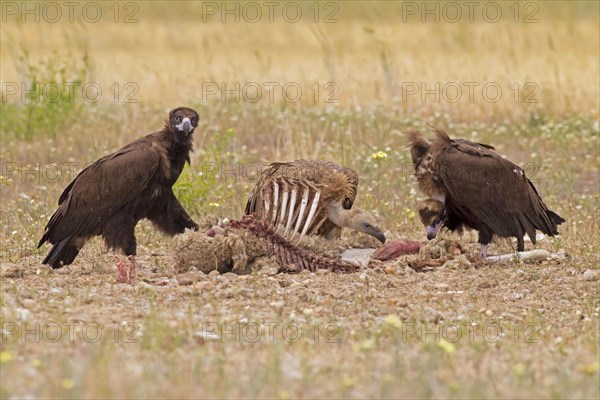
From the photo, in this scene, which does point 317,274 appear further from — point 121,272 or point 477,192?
point 477,192

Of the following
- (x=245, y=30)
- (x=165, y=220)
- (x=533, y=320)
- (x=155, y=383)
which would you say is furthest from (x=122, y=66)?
(x=155, y=383)

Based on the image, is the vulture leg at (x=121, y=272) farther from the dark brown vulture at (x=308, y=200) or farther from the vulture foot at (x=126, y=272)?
the dark brown vulture at (x=308, y=200)

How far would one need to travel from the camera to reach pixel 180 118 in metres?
9.84

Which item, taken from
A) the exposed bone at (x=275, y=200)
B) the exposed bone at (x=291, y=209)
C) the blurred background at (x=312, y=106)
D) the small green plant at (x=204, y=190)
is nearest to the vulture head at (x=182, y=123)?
the exposed bone at (x=275, y=200)

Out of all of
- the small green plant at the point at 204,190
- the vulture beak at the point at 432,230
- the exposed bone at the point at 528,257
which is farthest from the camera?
the small green plant at the point at 204,190

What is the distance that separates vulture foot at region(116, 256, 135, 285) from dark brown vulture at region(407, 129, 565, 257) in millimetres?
2491

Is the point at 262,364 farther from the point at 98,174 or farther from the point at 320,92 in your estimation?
the point at 320,92

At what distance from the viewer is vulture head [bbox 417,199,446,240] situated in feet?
34.0

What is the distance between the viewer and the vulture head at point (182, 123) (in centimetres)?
979

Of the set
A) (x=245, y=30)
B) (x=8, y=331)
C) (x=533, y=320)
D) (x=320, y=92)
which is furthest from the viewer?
(x=245, y=30)

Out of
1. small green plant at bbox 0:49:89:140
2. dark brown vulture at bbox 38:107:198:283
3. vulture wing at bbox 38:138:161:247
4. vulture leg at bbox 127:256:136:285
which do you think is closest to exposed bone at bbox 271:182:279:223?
dark brown vulture at bbox 38:107:198:283

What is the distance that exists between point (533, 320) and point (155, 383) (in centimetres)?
294

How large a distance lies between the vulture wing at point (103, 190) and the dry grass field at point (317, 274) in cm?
36

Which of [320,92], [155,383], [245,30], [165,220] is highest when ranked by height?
[245,30]
